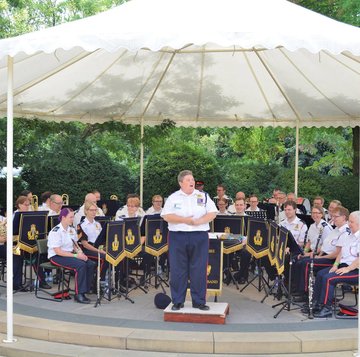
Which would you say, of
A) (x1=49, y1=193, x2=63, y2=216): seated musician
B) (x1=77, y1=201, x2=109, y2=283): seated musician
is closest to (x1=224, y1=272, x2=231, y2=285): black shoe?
(x1=77, y1=201, x2=109, y2=283): seated musician

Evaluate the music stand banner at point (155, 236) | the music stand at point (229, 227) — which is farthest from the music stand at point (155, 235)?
the music stand at point (229, 227)

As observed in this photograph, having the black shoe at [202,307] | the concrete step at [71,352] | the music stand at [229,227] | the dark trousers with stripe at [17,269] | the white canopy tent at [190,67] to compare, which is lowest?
the concrete step at [71,352]

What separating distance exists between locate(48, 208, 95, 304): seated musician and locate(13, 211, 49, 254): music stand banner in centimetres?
63

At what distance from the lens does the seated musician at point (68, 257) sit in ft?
30.3

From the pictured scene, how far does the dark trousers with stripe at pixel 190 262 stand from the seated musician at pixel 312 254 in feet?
5.75

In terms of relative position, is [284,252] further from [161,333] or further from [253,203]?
[253,203]

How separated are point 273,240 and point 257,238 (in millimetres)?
570

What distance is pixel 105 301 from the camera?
943 cm

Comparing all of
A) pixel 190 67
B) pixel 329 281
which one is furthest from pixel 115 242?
pixel 190 67

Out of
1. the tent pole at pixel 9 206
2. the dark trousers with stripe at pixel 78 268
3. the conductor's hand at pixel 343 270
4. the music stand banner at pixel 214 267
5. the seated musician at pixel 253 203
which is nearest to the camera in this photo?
the tent pole at pixel 9 206

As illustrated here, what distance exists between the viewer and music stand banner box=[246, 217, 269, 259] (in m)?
9.78

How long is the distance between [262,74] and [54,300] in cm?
642

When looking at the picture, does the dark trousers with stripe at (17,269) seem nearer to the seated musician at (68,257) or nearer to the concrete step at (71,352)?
the seated musician at (68,257)

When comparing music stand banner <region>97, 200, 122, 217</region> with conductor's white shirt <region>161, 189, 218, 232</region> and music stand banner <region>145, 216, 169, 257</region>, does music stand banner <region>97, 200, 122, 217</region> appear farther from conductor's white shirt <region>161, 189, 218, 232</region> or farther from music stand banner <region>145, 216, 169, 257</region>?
conductor's white shirt <region>161, 189, 218, 232</region>
